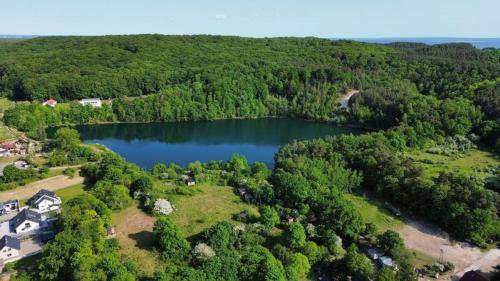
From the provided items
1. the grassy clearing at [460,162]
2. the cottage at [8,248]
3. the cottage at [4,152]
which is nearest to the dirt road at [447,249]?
the grassy clearing at [460,162]

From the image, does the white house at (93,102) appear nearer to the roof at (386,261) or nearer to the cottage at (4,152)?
the cottage at (4,152)

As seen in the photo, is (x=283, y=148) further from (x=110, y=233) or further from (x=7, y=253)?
(x=7, y=253)

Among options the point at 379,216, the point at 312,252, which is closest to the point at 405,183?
the point at 379,216

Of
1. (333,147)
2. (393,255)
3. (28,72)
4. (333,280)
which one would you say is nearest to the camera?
(333,280)

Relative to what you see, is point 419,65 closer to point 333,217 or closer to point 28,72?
point 333,217

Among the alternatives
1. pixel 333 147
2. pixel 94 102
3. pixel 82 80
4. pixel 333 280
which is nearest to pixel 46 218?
pixel 333 280
